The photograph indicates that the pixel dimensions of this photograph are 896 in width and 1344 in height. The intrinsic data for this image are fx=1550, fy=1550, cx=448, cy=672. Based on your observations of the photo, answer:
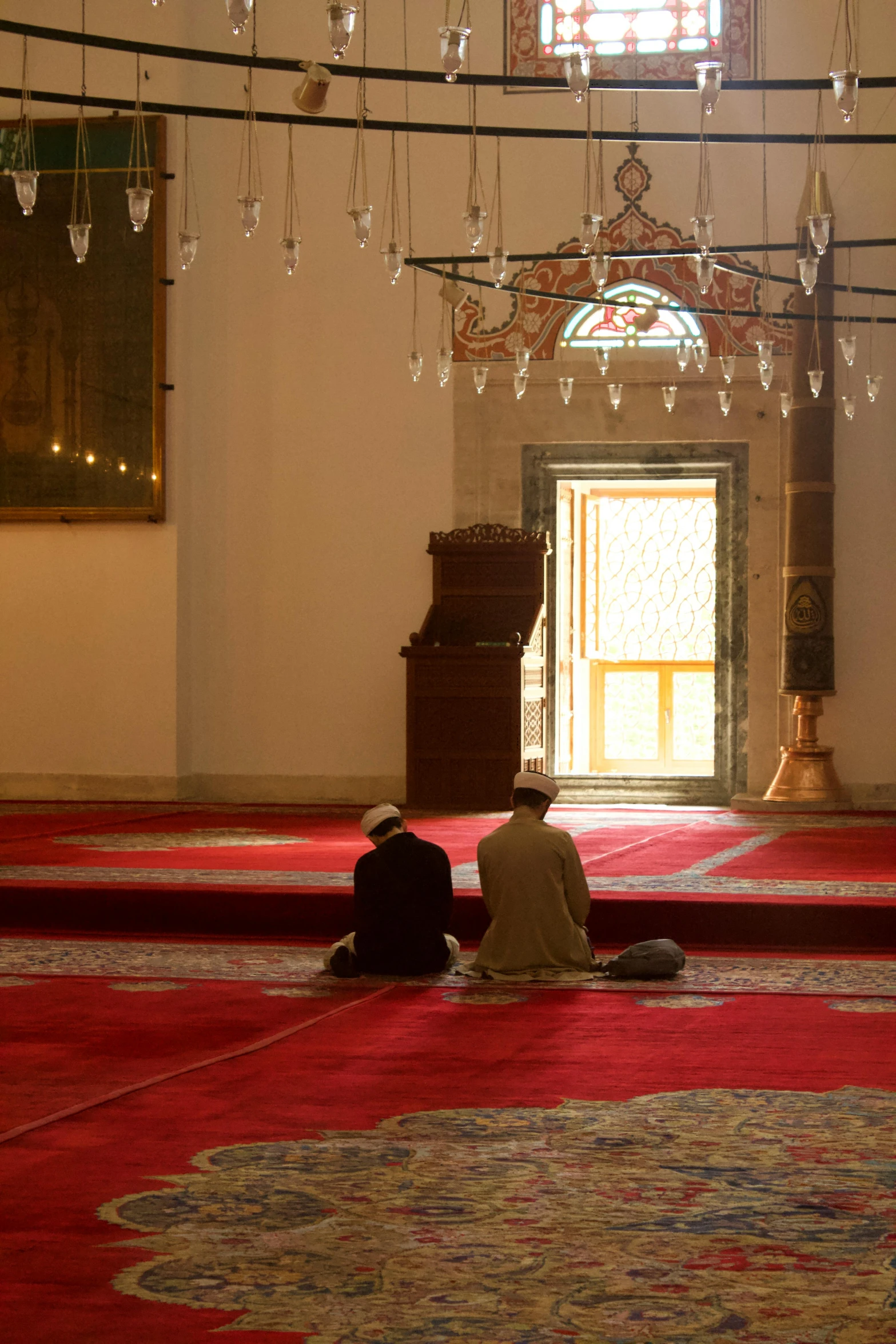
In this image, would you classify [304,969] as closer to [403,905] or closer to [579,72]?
[403,905]

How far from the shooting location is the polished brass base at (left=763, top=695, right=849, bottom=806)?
873cm

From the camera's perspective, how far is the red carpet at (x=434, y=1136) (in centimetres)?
193

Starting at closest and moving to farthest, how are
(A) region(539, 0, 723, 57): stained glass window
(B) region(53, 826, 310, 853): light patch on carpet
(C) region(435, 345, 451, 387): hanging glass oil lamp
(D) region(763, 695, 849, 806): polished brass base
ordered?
(B) region(53, 826, 310, 853): light patch on carpet → (C) region(435, 345, 451, 387): hanging glass oil lamp → (D) region(763, 695, 849, 806): polished brass base → (A) region(539, 0, 723, 57): stained glass window

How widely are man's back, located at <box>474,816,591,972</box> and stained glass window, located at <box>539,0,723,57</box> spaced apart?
6606 mm

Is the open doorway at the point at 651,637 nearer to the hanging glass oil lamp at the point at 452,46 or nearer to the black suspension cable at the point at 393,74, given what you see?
the black suspension cable at the point at 393,74

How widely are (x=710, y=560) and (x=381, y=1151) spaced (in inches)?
330

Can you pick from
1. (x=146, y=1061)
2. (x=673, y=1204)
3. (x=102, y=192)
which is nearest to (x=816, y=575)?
(x=102, y=192)

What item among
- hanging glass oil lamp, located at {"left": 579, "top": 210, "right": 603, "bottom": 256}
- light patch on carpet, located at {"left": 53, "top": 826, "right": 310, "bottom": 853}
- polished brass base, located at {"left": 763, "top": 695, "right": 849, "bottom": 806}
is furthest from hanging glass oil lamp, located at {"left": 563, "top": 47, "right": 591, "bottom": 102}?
polished brass base, located at {"left": 763, "top": 695, "right": 849, "bottom": 806}

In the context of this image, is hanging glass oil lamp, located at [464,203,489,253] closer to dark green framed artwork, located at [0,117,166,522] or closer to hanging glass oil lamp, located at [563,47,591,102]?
hanging glass oil lamp, located at [563,47,591,102]

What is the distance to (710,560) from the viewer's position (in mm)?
10617

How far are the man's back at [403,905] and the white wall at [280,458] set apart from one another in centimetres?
516

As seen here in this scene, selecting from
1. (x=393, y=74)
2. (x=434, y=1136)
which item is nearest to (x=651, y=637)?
(x=393, y=74)

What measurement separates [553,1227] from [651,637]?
8643 millimetres

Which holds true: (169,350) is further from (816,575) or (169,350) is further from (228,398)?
(816,575)
